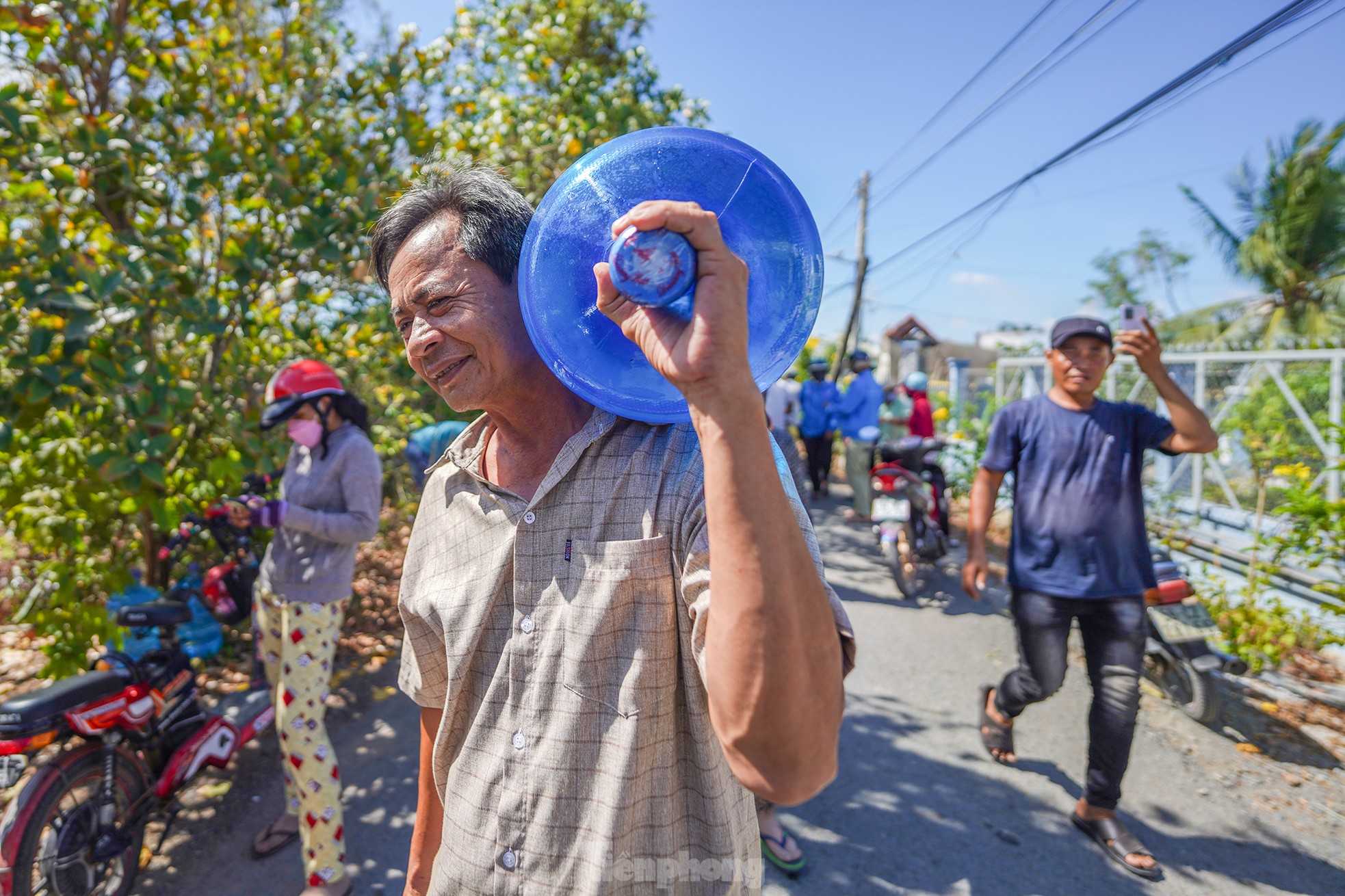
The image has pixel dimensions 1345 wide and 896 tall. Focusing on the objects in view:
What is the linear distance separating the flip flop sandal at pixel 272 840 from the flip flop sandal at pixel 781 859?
1.95 m

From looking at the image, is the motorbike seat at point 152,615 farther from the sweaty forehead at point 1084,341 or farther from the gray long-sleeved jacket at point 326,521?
the sweaty forehead at point 1084,341

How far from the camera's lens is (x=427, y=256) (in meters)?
1.25

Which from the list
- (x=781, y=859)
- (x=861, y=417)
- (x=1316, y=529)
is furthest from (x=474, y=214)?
(x=861, y=417)

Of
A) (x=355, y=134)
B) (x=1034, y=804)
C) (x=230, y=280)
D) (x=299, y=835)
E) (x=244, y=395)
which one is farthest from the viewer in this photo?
(x=355, y=134)

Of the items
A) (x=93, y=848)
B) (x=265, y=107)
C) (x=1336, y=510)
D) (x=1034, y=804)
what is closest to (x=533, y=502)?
(x=93, y=848)

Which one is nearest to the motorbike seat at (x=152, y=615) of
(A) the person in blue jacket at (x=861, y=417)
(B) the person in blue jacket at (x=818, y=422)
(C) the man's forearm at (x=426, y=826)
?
(C) the man's forearm at (x=426, y=826)

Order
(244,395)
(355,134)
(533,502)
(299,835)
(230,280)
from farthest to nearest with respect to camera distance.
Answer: (355,134) < (244,395) < (230,280) < (299,835) < (533,502)

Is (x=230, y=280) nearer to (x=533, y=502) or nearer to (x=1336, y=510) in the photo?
(x=533, y=502)

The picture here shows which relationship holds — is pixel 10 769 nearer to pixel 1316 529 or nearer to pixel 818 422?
pixel 1316 529

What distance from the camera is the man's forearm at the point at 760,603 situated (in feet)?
2.58

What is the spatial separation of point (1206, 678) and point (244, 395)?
5.17 meters

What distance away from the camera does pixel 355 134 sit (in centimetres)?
432

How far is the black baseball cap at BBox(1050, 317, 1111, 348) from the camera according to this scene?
296 centimetres

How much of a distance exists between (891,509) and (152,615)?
505 centimetres
